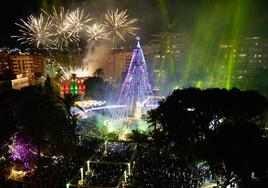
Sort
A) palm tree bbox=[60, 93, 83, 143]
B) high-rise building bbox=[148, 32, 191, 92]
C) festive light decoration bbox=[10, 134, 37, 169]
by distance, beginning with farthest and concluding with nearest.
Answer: high-rise building bbox=[148, 32, 191, 92] → palm tree bbox=[60, 93, 83, 143] → festive light decoration bbox=[10, 134, 37, 169]

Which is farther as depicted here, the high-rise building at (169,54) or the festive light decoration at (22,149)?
the high-rise building at (169,54)

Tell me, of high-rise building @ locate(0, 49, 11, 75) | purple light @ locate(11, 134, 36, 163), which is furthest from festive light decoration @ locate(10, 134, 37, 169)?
high-rise building @ locate(0, 49, 11, 75)

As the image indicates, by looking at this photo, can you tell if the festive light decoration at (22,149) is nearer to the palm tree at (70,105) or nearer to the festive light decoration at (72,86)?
the palm tree at (70,105)

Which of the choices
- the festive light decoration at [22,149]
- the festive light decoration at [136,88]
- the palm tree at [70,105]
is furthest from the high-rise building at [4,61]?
the festive light decoration at [22,149]

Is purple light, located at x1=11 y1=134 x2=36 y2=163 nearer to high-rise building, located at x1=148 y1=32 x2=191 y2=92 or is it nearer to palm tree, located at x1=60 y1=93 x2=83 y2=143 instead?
palm tree, located at x1=60 y1=93 x2=83 y2=143

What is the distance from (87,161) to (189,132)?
23.1 ft

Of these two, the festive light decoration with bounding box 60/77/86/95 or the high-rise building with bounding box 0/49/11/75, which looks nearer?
the festive light decoration with bounding box 60/77/86/95

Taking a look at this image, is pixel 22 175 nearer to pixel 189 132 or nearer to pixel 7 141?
pixel 7 141

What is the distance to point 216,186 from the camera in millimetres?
17391

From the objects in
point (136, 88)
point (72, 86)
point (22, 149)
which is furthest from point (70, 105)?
point (72, 86)

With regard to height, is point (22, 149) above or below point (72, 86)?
below

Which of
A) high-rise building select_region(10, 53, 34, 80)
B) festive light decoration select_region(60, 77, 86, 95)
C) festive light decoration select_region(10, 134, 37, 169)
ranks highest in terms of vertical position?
high-rise building select_region(10, 53, 34, 80)

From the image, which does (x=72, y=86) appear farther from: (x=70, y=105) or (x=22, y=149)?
(x=22, y=149)

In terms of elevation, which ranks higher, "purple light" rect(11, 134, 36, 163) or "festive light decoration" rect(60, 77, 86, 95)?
"festive light decoration" rect(60, 77, 86, 95)
